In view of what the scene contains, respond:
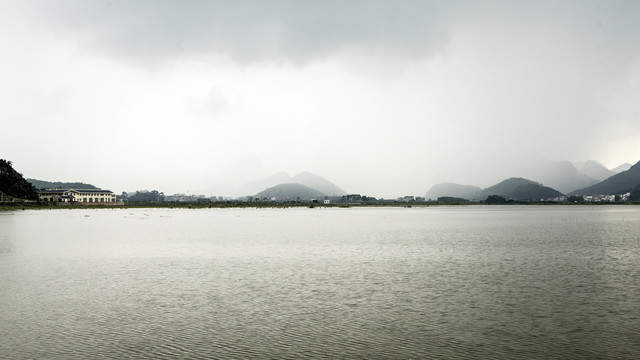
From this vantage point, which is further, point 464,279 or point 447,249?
point 447,249

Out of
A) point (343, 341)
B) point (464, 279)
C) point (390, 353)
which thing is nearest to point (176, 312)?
point (343, 341)

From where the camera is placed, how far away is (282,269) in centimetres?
4062

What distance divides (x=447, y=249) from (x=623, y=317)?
3468 cm

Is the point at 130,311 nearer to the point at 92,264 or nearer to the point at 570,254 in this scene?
the point at 92,264

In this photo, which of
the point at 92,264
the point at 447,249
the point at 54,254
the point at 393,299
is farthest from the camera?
the point at 447,249

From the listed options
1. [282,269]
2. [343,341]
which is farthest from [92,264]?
[343,341]

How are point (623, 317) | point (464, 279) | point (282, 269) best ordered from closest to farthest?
point (623, 317) < point (464, 279) < point (282, 269)

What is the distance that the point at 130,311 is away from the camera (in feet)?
80.8

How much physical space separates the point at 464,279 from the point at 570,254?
78.0 ft

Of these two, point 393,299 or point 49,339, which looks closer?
point 49,339

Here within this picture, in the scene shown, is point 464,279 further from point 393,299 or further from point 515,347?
point 515,347

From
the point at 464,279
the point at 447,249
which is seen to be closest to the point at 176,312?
the point at 464,279

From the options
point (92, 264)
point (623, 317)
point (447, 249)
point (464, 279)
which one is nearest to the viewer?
point (623, 317)

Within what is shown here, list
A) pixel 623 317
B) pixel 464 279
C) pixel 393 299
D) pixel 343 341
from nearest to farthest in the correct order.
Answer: pixel 343 341
pixel 623 317
pixel 393 299
pixel 464 279
